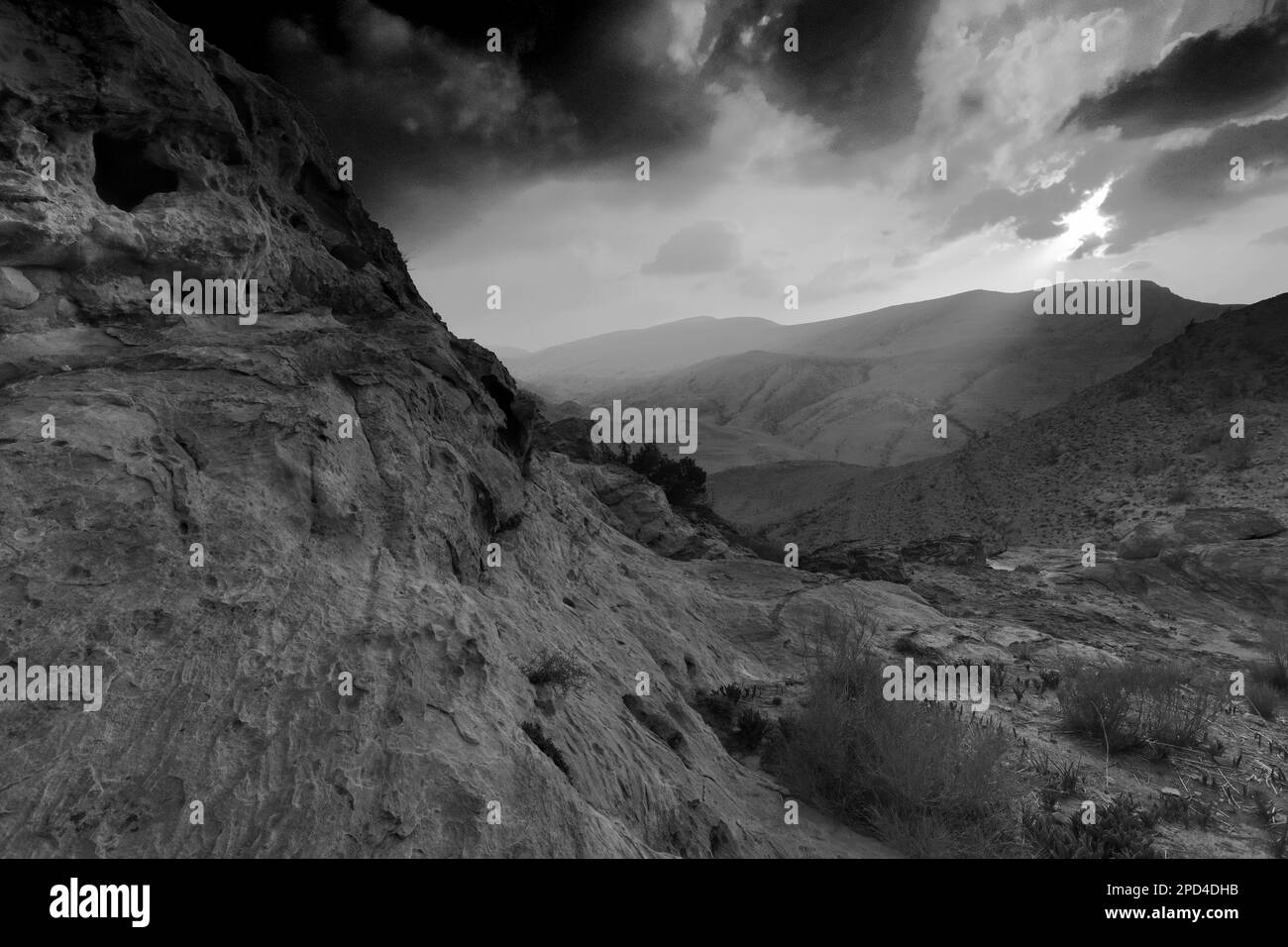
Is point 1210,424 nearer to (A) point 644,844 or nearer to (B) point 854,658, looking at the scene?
(B) point 854,658

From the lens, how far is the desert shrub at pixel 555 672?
489 centimetres

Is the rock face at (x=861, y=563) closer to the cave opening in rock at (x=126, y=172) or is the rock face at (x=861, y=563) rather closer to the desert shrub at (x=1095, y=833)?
the desert shrub at (x=1095, y=833)

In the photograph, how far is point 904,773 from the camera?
190 inches

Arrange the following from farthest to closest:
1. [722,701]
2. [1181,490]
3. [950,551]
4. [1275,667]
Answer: [1181,490] < [950,551] < [1275,667] < [722,701]

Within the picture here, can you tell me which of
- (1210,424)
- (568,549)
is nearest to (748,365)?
(1210,424)

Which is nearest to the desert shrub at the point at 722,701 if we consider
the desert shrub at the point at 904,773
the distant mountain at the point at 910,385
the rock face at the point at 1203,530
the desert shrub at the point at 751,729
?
the desert shrub at the point at 751,729

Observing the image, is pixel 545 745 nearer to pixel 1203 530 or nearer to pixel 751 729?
pixel 751 729

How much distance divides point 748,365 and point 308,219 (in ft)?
345

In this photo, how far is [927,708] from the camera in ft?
18.8

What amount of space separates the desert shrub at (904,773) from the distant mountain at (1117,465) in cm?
1630

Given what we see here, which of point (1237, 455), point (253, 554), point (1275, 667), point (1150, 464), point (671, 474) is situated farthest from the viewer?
point (1150, 464)

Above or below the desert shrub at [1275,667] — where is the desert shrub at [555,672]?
above

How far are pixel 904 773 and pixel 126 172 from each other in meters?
8.20

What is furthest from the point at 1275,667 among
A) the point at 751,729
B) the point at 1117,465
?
the point at 1117,465
